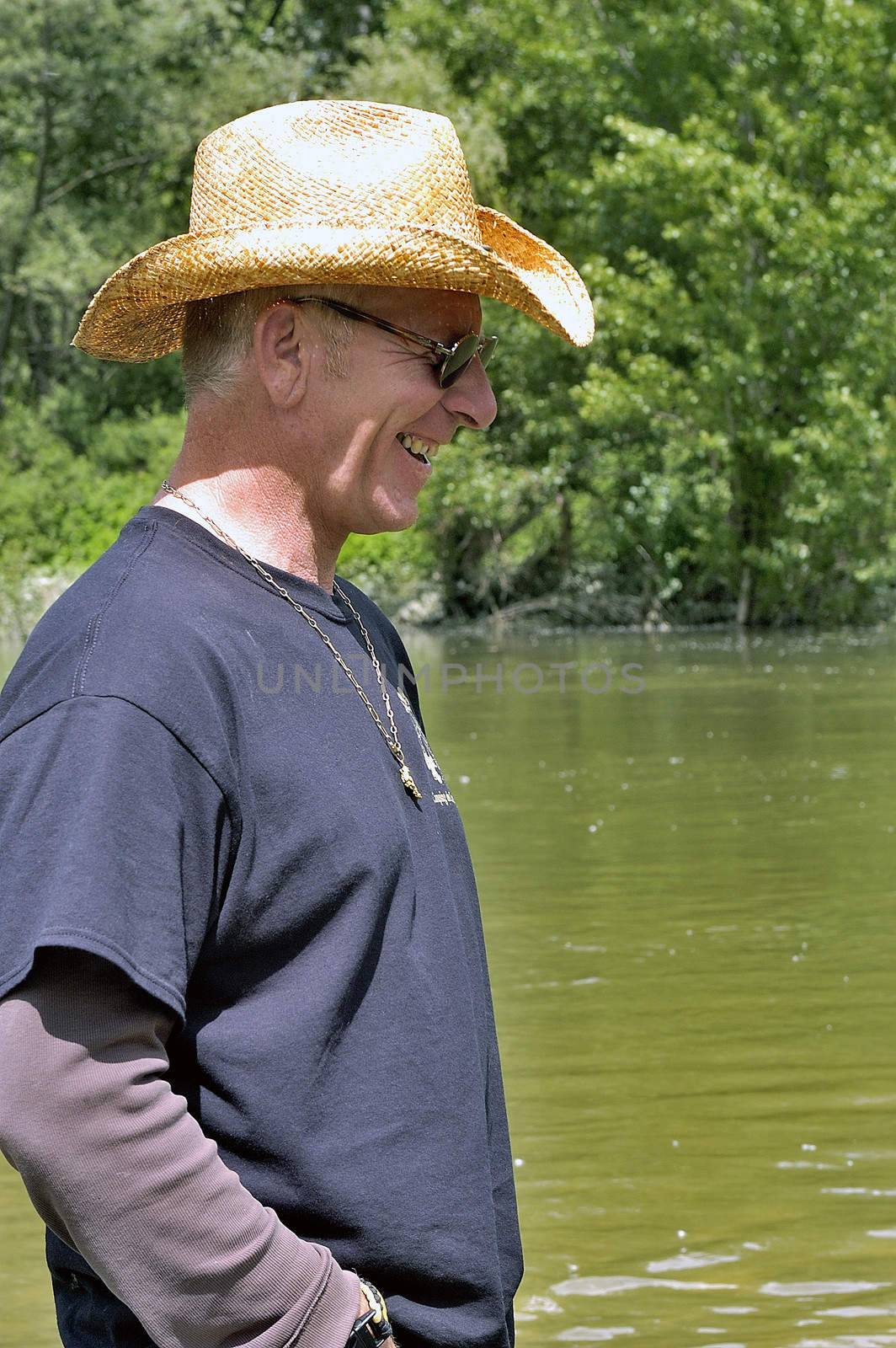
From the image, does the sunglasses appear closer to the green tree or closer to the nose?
the nose

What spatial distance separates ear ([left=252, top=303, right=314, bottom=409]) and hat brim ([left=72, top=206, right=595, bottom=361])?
0.12ft

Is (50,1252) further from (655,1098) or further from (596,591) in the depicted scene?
(596,591)

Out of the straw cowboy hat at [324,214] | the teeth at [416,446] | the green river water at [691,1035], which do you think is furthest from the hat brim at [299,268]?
the green river water at [691,1035]

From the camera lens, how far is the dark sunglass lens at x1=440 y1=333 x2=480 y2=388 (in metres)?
2.08

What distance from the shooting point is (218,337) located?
79.3 inches

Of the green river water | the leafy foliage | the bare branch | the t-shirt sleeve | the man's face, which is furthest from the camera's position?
the bare branch

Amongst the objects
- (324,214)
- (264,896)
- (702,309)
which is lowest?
(702,309)

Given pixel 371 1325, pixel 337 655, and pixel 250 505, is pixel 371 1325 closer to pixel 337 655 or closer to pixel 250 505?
pixel 337 655

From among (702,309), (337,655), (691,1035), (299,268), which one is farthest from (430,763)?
(702,309)

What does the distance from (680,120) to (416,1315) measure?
25.2 m

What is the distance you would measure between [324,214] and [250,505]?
1.05 ft

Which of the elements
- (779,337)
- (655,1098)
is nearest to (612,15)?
(779,337)

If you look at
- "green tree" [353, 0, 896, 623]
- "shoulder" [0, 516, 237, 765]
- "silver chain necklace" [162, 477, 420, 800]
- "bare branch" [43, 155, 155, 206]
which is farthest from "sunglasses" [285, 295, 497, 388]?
"bare branch" [43, 155, 155, 206]

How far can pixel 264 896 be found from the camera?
1.72 meters
